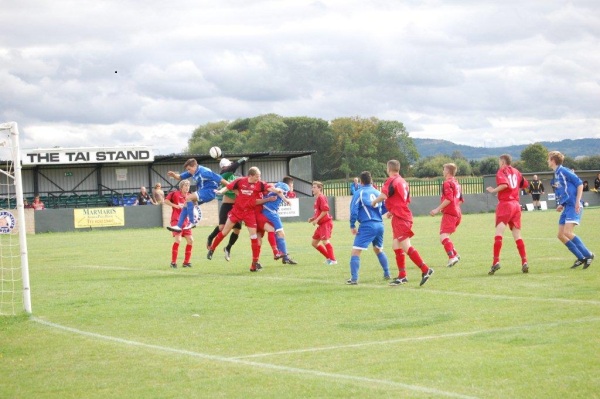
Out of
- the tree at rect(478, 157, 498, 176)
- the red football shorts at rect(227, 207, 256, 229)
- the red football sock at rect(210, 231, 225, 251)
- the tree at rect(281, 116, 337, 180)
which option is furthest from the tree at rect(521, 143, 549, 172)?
the red football shorts at rect(227, 207, 256, 229)

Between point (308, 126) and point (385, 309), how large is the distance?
8887cm

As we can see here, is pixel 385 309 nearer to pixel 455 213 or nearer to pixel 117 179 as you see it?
pixel 455 213

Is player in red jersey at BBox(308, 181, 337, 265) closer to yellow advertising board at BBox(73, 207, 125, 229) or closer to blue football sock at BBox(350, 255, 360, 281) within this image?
blue football sock at BBox(350, 255, 360, 281)

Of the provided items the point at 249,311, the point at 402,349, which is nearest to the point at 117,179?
the point at 249,311

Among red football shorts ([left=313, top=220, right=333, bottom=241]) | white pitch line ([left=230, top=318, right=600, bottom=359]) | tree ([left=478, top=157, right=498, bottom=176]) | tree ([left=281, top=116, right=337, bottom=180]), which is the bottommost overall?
white pitch line ([left=230, top=318, right=600, bottom=359])

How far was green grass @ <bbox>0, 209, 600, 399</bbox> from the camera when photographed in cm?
812

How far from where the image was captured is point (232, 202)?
70.3ft

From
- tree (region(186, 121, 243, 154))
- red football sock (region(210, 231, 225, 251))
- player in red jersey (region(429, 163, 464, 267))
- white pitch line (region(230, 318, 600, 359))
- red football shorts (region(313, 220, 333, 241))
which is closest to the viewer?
white pitch line (region(230, 318, 600, 359))

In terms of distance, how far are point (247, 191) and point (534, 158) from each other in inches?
2931

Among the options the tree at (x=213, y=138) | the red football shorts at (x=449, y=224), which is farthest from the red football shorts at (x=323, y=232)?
the tree at (x=213, y=138)

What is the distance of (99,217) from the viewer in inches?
1816

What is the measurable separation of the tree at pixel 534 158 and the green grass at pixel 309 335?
70.7 meters

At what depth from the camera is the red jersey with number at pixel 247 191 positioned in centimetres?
1972

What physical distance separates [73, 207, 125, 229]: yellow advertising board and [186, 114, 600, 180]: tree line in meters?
37.6
